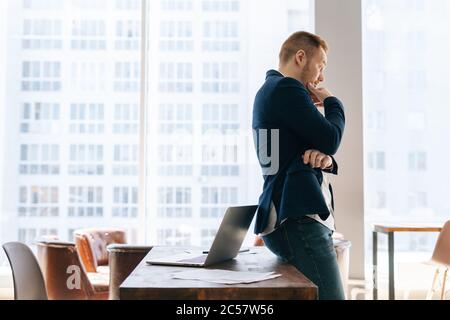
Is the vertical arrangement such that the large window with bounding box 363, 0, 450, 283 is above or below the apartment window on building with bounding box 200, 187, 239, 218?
above

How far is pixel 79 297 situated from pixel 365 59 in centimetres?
298

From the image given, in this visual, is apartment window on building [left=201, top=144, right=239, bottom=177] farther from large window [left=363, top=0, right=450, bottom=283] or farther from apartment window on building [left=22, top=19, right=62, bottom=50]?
apartment window on building [left=22, top=19, right=62, bottom=50]

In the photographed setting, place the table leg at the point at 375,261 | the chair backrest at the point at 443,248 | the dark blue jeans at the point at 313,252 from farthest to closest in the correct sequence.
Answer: the table leg at the point at 375,261 → the chair backrest at the point at 443,248 → the dark blue jeans at the point at 313,252

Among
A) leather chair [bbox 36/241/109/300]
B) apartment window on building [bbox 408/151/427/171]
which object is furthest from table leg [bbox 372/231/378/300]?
leather chair [bbox 36/241/109/300]

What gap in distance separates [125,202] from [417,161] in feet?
8.29

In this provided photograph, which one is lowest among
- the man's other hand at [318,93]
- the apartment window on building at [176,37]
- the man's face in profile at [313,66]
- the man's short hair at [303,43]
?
the man's other hand at [318,93]

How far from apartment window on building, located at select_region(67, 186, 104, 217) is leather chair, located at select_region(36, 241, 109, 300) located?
119 centimetres

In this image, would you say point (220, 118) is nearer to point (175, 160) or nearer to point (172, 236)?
point (175, 160)

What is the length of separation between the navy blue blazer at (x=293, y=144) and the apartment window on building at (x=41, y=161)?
3324 millimetres

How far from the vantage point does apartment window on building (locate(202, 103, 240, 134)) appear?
4.44 metres

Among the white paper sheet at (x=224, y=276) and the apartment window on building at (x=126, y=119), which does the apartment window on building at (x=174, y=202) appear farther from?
the white paper sheet at (x=224, y=276)

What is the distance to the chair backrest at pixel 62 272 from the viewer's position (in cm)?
311

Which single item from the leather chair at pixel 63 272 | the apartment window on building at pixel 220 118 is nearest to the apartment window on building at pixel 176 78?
the apartment window on building at pixel 220 118

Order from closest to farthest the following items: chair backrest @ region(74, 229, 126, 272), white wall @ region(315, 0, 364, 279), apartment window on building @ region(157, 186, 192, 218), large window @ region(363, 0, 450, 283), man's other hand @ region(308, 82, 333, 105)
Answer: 1. man's other hand @ region(308, 82, 333, 105)
2. chair backrest @ region(74, 229, 126, 272)
3. white wall @ region(315, 0, 364, 279)
4. large window @ region(363, 0, 450, 283)
5. apartment window on building @ region(157, 186, 192, 218)
